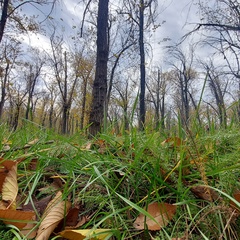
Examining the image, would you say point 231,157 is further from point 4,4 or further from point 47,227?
point 4,4

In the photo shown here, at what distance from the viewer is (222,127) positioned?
143 centimetres

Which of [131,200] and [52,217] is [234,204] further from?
[52,217]

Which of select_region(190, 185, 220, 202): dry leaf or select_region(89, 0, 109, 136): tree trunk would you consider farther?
select_region(89, 0, 109, 136): tree trunk

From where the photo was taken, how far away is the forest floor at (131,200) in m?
0.57

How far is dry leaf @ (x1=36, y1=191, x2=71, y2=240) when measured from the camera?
1.95 ft

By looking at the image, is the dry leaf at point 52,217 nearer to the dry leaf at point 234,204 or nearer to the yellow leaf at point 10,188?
the yellow leaf at point 10,188

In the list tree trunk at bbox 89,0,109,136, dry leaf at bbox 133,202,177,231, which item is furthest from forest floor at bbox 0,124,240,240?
tree trunk at bbox 89,0,109,136

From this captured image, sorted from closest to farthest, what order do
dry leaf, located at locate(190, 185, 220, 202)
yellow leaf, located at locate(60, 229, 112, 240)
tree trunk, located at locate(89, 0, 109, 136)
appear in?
yellow leaf, located at locate(60, 229, 112, 240) → dry leaf, located at locate(190, 185, 220, 202) → tree trunk, located at locate(89, 0, 109, 136)

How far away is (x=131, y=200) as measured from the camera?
0.75 metres

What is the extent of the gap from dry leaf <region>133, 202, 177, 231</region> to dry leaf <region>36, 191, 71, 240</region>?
0.25 m

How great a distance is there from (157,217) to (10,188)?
564mm

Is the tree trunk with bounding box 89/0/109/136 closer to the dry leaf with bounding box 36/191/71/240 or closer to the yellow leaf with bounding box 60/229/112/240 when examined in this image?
the dry leaf with bounding box 36/191/71/240

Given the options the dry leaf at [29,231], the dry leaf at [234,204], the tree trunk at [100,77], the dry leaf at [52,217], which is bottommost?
the dry leaf at [29,231]

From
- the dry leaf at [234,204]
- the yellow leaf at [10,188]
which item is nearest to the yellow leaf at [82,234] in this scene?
the yellow leaf at [10,188]
